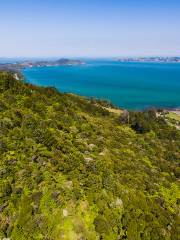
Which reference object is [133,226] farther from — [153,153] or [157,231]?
[153,153]

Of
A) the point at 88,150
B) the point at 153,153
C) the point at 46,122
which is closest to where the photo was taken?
the point at 88,150

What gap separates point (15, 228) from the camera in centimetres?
1852

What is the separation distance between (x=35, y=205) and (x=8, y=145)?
677 centimetres

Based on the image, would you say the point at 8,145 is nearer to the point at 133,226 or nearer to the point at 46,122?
the point at 46,122

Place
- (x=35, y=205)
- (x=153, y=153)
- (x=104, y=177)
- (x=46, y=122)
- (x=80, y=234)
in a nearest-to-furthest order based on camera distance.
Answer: (x=80, y=234)
(x=35, y=205)
(x=104, y=177)
(x=46, y=122)
(x=153, y=153)

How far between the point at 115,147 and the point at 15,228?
1658 centimetres

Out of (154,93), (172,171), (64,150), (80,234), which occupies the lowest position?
(154,93)

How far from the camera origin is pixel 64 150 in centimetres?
2559

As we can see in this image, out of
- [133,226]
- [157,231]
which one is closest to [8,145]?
[133,226]

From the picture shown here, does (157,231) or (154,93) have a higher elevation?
(157,231)

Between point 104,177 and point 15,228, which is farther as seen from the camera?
point 104,177

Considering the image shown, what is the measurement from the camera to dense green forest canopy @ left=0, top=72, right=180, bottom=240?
61.5ft

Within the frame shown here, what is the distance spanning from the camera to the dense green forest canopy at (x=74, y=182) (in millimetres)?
18750

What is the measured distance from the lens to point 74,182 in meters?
21.1
